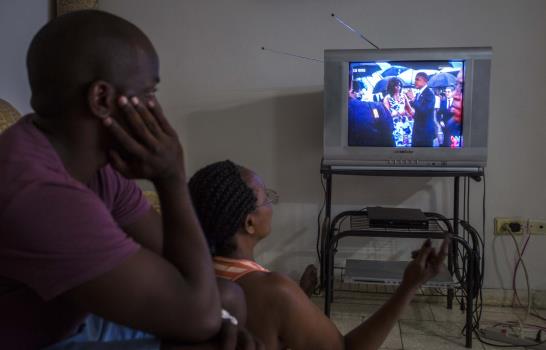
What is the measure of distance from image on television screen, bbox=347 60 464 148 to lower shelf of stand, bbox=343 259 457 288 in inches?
24.6

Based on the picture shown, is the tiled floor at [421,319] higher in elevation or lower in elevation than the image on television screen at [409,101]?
lower

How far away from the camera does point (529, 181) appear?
9.05 ft

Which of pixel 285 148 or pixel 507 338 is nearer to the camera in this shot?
pixel 507 338

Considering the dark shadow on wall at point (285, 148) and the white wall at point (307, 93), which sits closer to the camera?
the white wall at point (307, 93)

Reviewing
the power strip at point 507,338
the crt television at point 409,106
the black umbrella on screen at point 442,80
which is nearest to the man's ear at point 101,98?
the crt television at point 409,106

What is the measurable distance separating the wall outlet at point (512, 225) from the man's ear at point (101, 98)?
8.36ft

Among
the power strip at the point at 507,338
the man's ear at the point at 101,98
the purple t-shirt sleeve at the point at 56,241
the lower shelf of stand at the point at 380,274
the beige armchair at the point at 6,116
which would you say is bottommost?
the power strip at the point at 507,338

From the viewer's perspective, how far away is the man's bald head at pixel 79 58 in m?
0.71

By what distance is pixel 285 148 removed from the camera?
2938mm

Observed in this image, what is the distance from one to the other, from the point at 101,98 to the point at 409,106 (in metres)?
1.90

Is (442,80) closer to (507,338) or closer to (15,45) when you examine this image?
(507,338)

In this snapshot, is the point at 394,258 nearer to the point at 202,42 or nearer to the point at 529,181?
the point at 529,181

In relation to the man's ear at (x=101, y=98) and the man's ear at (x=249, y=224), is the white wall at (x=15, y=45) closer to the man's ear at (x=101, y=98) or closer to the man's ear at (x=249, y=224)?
the man's ear at (x=249, y=224)

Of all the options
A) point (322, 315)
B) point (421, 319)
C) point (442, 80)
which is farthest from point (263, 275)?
point (421, 319)
